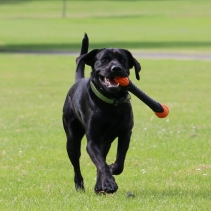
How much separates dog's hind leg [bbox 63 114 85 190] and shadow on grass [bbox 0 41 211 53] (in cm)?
3084

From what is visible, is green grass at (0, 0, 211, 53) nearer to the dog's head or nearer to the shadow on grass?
the shadow on grass

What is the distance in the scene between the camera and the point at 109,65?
6.95 meters

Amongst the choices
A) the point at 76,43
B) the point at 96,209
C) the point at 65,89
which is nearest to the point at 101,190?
the point at 96,209

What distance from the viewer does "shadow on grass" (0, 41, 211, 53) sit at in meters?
39.6

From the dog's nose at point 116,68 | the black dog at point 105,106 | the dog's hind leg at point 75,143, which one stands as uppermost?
the dog's nose at point 116,68

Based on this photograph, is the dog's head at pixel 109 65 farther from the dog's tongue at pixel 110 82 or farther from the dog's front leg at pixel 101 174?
the dog's front leg at pixel 101 174

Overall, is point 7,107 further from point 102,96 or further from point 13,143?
point 102,96

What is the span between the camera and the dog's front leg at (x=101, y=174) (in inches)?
258

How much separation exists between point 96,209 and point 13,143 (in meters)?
5.31

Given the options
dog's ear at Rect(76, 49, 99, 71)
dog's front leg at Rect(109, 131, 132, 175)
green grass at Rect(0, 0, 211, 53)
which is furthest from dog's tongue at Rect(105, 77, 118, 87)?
green grass at Rect(0, 0, 211, 53)

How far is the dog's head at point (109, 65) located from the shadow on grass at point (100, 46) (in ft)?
103

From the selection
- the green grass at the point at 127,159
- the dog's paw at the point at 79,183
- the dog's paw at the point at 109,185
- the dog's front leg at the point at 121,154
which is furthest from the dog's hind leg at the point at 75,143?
the dog's paw at the point at 109,185

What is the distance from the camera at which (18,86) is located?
2208cm

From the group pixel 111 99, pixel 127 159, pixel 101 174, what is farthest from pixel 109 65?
pixel 127 159
